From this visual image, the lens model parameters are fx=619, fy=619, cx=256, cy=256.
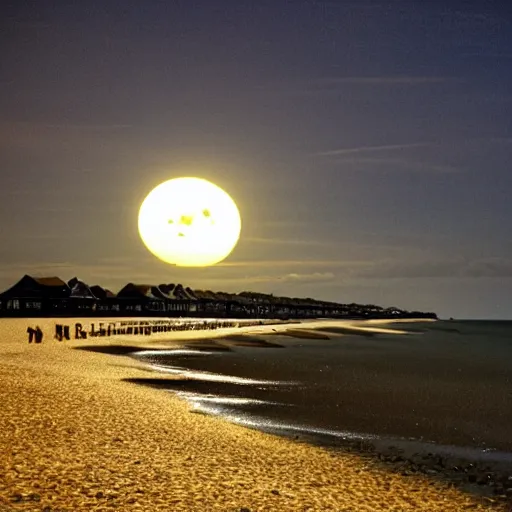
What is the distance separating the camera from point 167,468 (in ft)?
40.2

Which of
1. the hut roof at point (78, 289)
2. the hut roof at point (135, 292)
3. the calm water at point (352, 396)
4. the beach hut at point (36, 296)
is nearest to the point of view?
the calm water at point (352, 396)

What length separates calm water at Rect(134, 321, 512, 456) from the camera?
19.6 m

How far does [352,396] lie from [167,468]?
16834mm

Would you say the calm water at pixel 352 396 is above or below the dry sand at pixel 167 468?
below

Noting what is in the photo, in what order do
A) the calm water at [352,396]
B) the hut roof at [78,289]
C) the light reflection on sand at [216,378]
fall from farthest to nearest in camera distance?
the hut roof at [78,289]
the light reflection on sand at [216,378]
the calm water at [352,396]

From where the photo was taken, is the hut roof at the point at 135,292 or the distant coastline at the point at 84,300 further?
the hut roof at the point at 135,292

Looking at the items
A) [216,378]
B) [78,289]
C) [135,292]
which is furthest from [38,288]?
[216,378]

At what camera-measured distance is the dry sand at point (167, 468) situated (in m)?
10.3

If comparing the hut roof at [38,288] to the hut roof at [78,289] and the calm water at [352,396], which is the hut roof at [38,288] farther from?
the calm water at [352,396]

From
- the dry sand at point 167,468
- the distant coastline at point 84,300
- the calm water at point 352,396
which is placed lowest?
the calm water at point 352,396

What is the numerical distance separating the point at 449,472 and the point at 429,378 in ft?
83.2

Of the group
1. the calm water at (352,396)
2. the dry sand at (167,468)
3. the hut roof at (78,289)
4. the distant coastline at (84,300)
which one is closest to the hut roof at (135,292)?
the distant coastline at (84,300)

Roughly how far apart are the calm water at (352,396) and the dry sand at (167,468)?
338 centimetres

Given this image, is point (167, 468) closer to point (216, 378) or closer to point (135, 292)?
point (216, 378)
